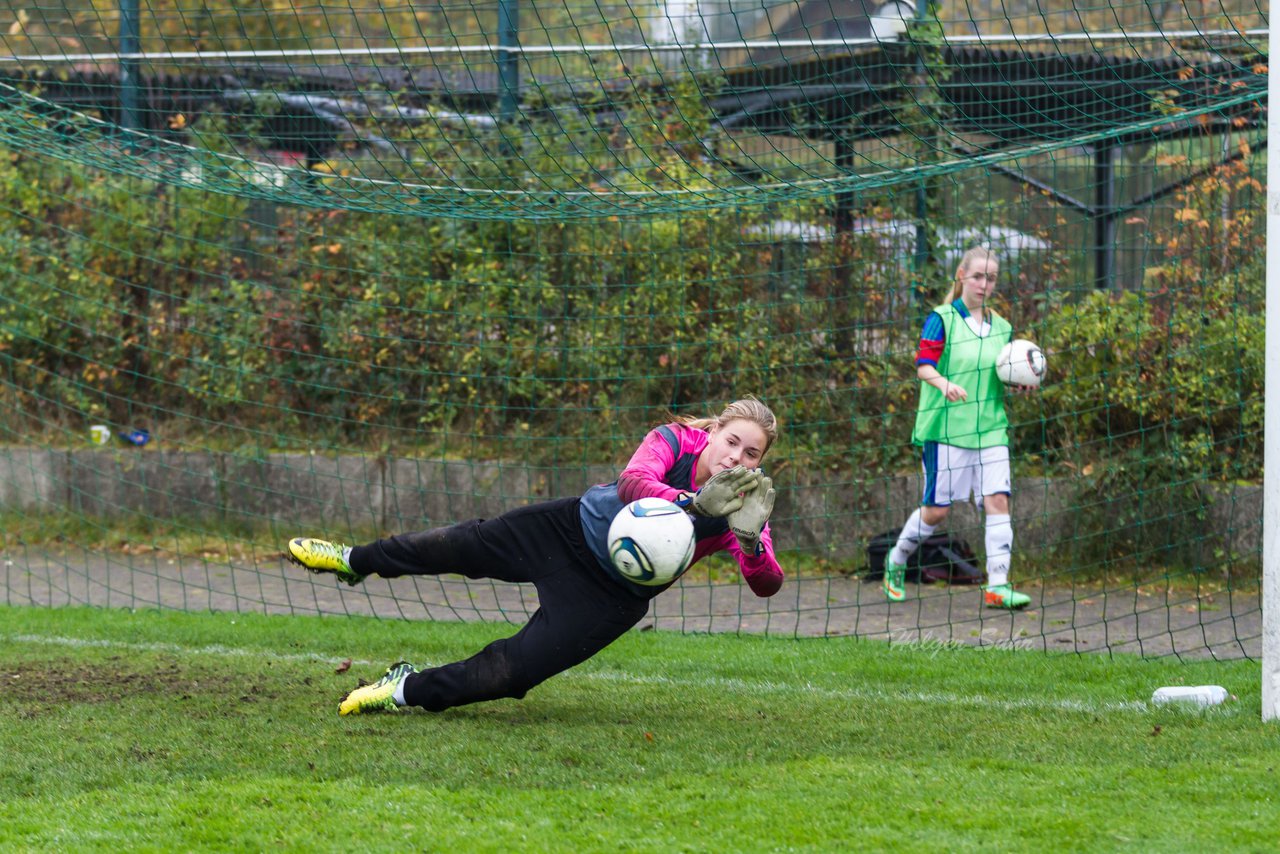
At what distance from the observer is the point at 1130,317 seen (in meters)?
7.62

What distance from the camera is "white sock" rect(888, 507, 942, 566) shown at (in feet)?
22.2

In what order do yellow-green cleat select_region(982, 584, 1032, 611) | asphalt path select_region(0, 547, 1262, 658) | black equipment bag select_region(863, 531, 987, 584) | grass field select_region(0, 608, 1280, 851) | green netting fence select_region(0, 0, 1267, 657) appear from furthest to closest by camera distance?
black equipment bag select_region(863, 531, 987, 584) → green netting fence select_region(0, 0, 1267, 657) → yellow-green cleat select_region(982, 584, 1032, 611) → asphalt path select_region(0, 547, 1262, 658) → grass field select_region(0, 608, 1280, 851)

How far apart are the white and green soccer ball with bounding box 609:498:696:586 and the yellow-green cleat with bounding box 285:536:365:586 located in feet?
3.55

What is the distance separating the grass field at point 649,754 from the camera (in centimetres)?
332

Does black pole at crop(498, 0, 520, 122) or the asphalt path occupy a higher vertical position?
black pole at crop(498, 0, 520, 122)

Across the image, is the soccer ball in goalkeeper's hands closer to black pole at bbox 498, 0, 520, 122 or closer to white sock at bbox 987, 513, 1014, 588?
white sock at bbox 987, 513, 1014, 588

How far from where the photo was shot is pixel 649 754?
4074 mm

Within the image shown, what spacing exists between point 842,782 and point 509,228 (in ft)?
17.5

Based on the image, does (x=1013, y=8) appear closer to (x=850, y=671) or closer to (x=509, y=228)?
(x=509, y=228)

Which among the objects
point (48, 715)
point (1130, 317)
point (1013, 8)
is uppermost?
point (1013, 8)

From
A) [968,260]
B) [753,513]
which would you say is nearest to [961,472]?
[968,260]

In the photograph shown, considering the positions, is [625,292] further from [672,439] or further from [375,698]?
[375,698]

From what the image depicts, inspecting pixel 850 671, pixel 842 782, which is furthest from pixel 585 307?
pixel 842 782

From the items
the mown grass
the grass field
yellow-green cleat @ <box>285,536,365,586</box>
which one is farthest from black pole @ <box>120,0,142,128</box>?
yellow-green cleat @ <box>285,536,365,586</box>
